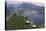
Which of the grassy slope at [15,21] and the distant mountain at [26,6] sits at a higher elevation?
the distant mountain at [26,6]

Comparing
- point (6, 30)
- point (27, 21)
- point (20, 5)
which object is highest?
point (20, 5)

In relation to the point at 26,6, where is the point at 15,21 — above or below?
below

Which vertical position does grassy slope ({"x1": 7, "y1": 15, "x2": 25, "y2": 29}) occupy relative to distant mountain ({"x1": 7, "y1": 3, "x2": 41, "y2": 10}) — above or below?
below

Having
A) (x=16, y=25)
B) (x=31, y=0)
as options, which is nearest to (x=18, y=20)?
(x=16, y=25)

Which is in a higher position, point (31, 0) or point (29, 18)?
point (31, 0)

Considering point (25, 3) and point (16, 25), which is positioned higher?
point (25, 3)

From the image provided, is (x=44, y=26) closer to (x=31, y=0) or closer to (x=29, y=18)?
(x=29, y=18)

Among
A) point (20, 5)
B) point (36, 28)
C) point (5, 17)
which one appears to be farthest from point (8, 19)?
point (36, 28)

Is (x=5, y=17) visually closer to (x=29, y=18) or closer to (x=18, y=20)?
(x=18, y=20)
